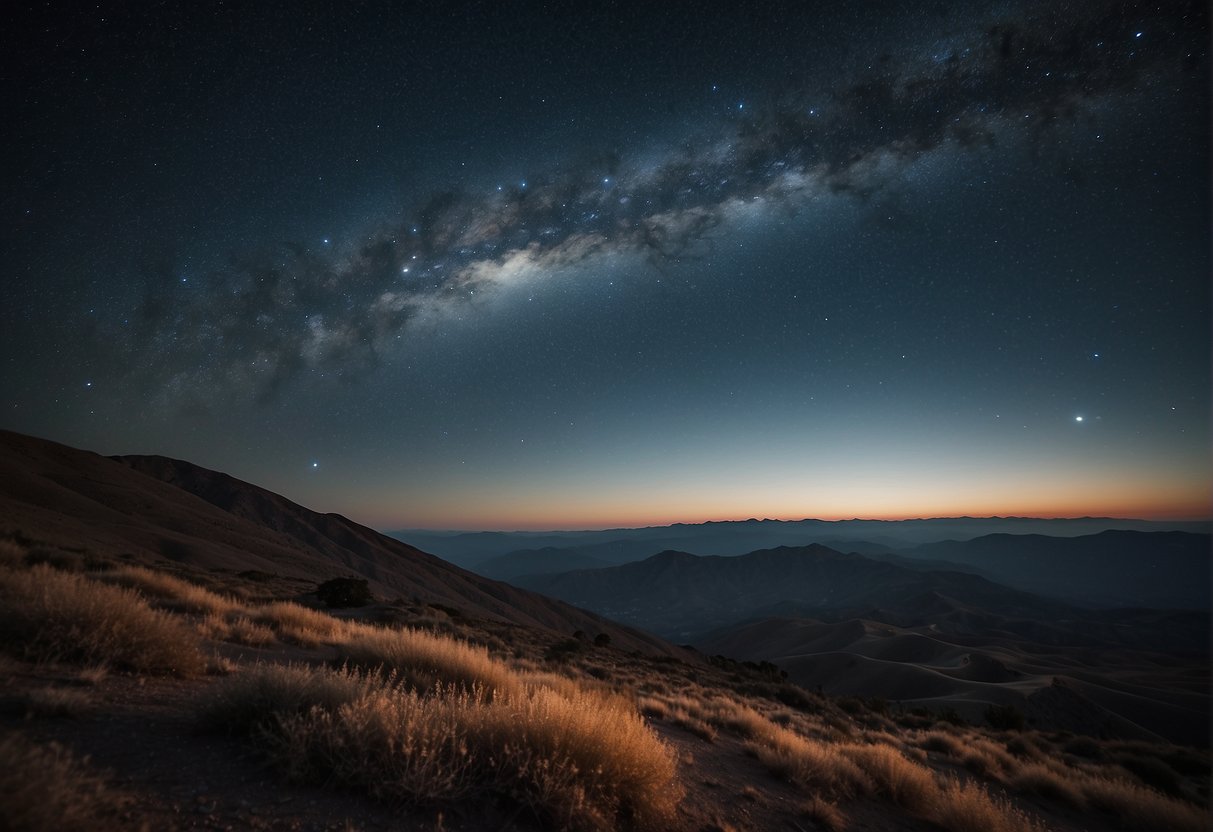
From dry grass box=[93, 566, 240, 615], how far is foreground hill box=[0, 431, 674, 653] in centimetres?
1117

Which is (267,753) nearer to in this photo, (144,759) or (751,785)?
(144,759)

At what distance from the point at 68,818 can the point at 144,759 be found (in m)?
1.17

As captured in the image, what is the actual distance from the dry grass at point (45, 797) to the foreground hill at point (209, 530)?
2124 cm

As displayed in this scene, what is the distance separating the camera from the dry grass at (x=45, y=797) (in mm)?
1967

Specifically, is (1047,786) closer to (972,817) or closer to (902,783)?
(902,783)

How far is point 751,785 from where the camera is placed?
18.2ft

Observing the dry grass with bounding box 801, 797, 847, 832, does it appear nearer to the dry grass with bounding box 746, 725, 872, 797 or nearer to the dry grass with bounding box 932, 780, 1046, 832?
the dry grass with bounding box 746, 725, 872, 797

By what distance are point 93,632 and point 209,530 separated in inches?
2710

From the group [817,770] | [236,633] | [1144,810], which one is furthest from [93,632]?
[1144,810]

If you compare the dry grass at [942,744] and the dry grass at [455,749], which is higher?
the dry grass at [455,749]

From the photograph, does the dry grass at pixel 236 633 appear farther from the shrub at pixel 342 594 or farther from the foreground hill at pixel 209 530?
the foreground hill at pixel 209 530

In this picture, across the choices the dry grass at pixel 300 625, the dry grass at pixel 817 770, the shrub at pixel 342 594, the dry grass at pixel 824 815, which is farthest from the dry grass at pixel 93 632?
the shrub at pixel 342 594

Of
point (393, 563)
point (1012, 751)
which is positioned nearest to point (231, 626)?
point (1012, 751)

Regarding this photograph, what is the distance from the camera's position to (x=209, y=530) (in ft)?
190
